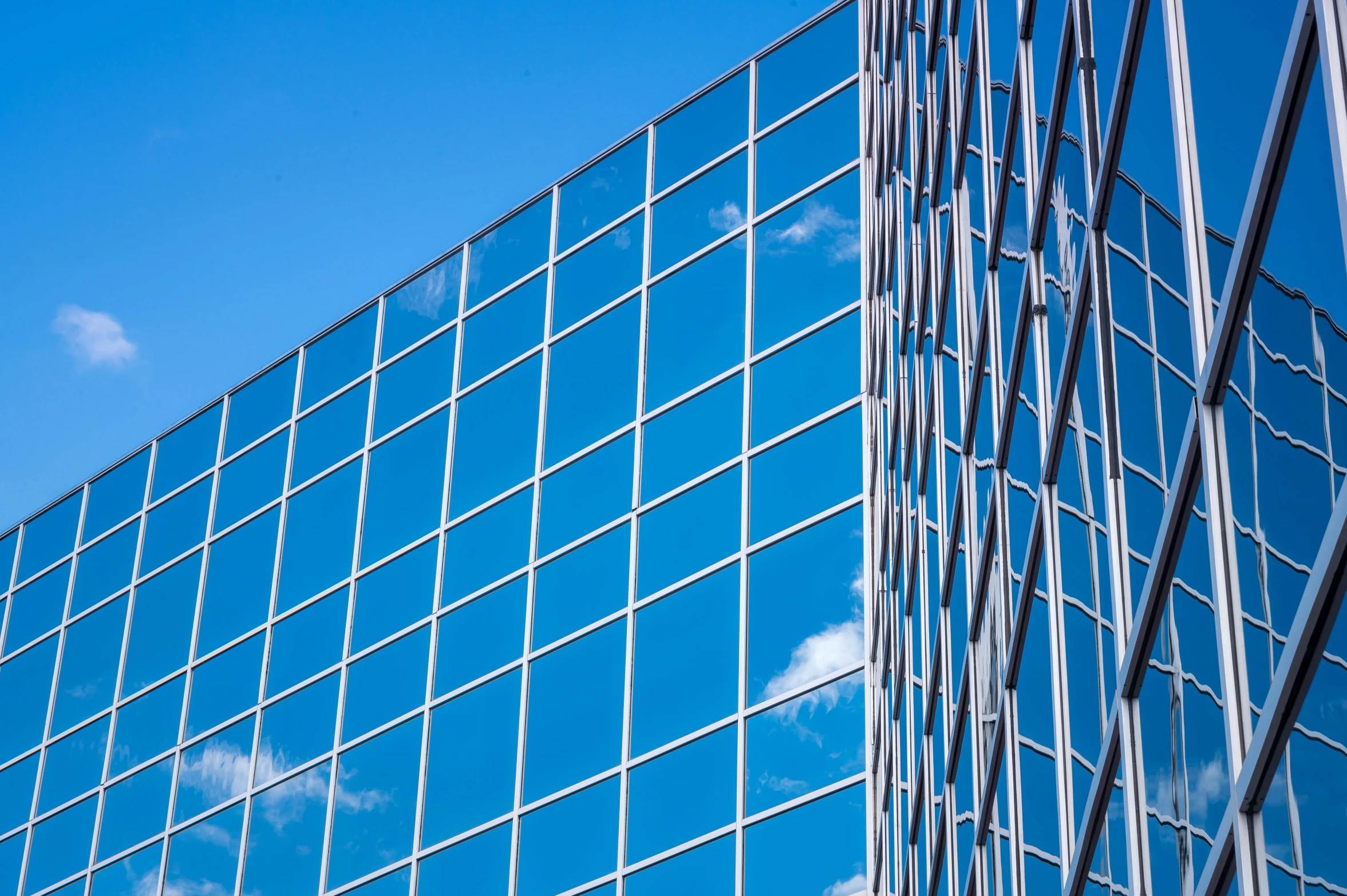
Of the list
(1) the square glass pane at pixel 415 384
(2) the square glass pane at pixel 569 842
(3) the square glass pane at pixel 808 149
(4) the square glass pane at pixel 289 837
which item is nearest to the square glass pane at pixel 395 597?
(4) the square glass pane at pixel 289 837

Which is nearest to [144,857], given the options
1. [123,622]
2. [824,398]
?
[123,622]

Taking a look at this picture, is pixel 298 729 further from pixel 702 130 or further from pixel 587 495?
pixel 702 130

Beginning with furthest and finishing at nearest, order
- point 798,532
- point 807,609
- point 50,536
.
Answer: point 50,536 → point 798,532 → point 807,609

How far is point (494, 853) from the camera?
77.0ft

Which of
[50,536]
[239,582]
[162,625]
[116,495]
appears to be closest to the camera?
[239,582]

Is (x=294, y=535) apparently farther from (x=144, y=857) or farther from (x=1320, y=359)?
(x=1320, y=359)

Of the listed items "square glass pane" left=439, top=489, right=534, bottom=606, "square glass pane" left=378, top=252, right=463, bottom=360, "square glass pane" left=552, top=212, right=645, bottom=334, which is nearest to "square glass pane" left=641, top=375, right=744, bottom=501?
"square glass pane" left=439, top=489, right=534, bottom=606

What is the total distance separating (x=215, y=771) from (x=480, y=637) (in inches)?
264

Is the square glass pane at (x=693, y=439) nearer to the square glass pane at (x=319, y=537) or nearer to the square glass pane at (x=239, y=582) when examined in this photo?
the square glass pane at (x=319, y=537)

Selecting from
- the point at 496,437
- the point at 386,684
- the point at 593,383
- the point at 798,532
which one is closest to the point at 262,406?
the point at 496,437

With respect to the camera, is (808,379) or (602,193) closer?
(808,379)

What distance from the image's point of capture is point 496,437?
27.9m

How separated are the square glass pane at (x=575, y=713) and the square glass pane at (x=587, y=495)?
1945 millimetres

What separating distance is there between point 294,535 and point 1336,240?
2718 centimetres
